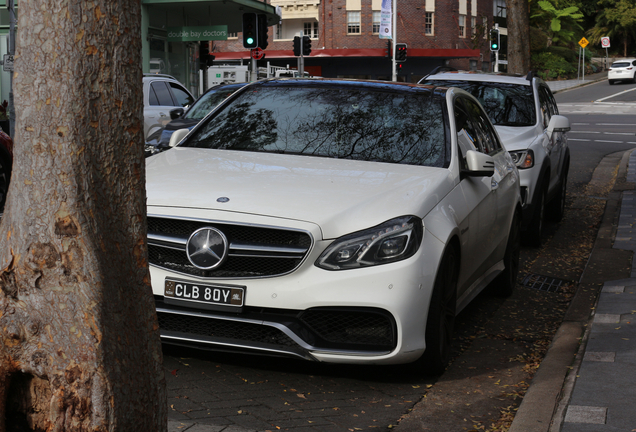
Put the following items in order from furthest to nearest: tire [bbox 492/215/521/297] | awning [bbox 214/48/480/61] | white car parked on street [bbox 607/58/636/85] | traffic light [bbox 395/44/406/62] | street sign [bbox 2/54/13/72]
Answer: white car parked on street [bbox 607/58/636/85], awning [bbox 214/48/480/61], traffic light [bbox 395/44/406/62], street sign [bbox 2/54/13/72], tire [bbox 492/215/521/297]

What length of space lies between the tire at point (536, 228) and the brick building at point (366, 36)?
5206cm

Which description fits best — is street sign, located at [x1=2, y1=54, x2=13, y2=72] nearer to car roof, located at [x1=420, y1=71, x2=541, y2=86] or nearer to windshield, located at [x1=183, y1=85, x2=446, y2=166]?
car roof, located at [x1=420, y1=71, x2=541, y2=86]

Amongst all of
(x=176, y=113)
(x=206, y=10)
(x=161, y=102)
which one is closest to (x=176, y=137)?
(x=176, y=113)

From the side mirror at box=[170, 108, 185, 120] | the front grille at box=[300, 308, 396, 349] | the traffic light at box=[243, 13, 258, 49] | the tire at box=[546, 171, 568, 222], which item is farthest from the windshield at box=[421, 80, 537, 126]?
the traffic light at box=[243, 13, 258, 49]

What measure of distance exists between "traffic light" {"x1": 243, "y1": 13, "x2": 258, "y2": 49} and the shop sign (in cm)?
388

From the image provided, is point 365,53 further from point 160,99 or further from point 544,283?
point 544,283

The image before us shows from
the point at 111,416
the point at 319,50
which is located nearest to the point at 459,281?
the point at 111,416

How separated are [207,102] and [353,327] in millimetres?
9637

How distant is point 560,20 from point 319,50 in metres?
28.3

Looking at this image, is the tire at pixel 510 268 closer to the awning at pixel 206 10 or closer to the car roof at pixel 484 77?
the car roof at pixel 484 77

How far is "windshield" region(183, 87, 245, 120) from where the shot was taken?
515 inches

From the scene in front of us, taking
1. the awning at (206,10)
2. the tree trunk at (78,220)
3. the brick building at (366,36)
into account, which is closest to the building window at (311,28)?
the brick building at (366,36)

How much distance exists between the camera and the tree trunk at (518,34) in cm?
1916

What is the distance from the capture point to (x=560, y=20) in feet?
255
